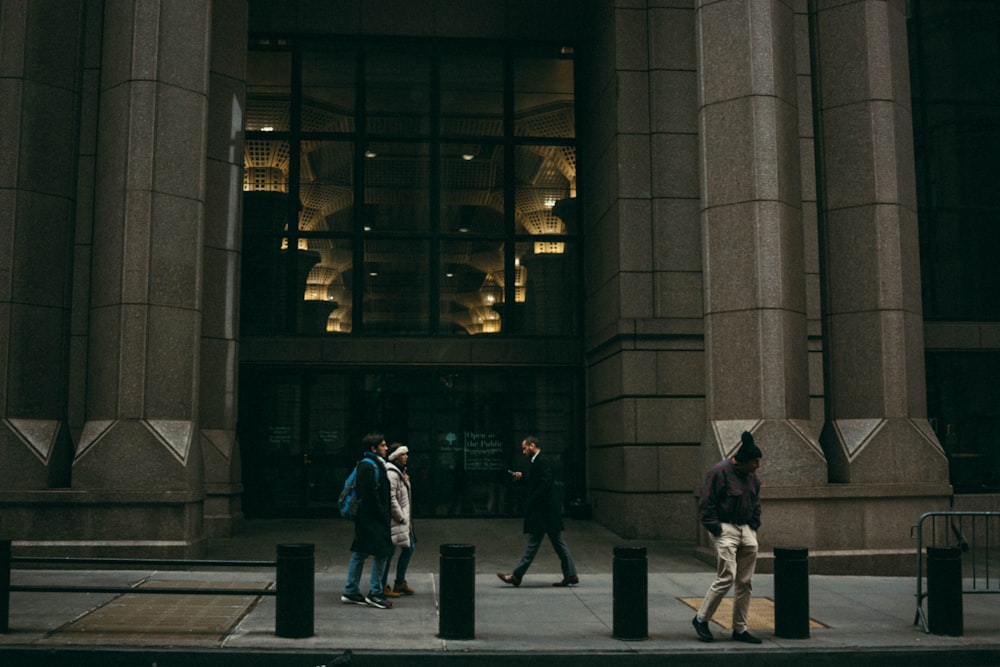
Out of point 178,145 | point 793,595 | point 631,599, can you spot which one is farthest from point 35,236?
point 793,595

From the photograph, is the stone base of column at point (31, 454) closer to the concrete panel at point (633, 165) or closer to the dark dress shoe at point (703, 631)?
the dark dress shoe at point (703, 631)

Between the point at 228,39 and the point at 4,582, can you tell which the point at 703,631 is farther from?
the point at 228,39

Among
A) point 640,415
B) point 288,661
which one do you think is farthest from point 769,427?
point 288,661

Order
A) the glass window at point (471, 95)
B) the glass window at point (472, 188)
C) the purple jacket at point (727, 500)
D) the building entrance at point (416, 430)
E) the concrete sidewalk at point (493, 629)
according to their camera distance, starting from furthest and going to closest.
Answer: the glass window at point (471, 95) → the glass window at point (472, 188) → the building entrance at point (416, 430) → the purple jacket at point (727, 500) → the concrete sidewalk at point (493, 629)

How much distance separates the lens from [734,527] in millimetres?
9258

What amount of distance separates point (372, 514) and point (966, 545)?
32.8 ft

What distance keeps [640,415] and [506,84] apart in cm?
828

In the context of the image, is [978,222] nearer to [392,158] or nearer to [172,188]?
[392,158]

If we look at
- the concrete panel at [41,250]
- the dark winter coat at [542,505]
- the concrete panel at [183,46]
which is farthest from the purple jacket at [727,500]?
the concrete panel at [41,250]

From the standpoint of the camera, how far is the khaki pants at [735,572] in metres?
9.05

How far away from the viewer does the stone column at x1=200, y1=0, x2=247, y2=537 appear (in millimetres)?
16891

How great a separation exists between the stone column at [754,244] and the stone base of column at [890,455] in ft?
2.52

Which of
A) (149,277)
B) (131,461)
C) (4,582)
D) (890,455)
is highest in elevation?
(149,277)

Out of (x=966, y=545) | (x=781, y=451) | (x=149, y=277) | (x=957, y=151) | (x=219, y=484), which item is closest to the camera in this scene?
(x=781, y=451)
